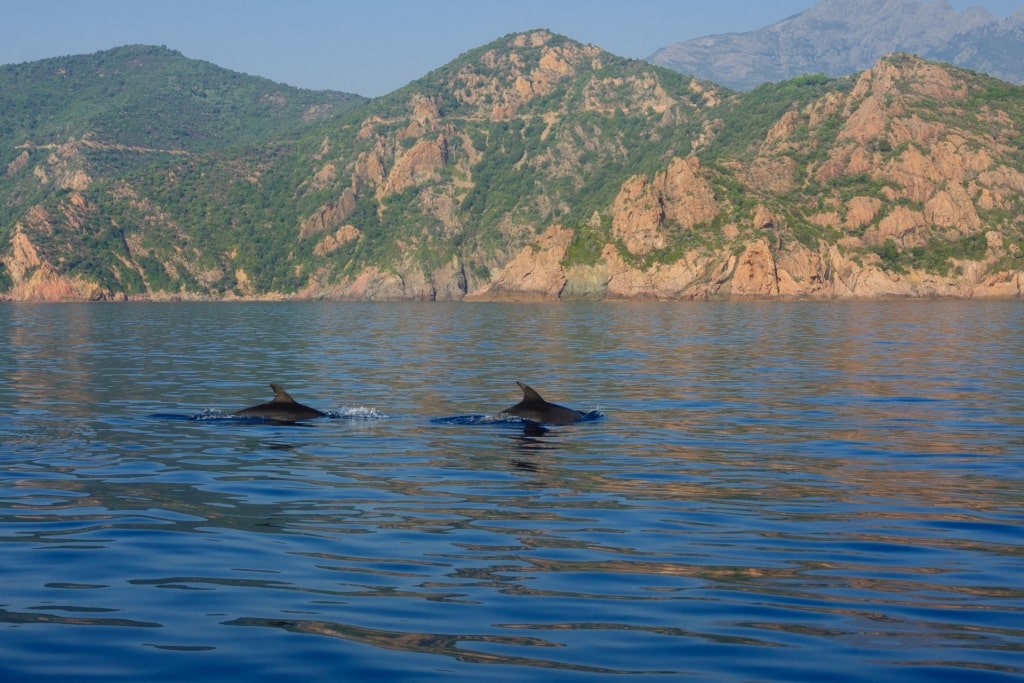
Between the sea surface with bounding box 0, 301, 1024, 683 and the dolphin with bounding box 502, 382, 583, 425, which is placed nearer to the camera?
the sea surface with bounding box 0, 301, 1024, 683

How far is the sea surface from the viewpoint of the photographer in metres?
10.4

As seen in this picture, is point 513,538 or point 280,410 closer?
point 513,538

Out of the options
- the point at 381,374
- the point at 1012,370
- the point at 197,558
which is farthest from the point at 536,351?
the point at 197,558

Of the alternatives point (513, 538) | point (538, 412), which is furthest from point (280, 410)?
point (513, 538)

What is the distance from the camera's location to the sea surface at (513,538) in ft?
34.1

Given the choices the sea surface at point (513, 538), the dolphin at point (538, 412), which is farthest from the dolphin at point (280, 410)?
the dolphin at point (538, 412)

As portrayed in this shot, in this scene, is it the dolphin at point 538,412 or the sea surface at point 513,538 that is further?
the dolphin at point 538,412

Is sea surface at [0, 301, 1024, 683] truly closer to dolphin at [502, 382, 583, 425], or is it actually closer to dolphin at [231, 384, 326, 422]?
dolphin at [502, 382, 583, 425]

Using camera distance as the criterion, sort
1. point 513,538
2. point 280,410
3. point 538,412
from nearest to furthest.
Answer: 1. point 513,538
2. point 538,412
3. point 280,410

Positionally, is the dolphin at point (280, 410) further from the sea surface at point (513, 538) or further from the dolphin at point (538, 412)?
the dolphin at point (538, 412)

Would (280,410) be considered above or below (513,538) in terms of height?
above

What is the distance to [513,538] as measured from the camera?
50.2ft

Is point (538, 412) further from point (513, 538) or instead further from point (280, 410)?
point (513, 538)

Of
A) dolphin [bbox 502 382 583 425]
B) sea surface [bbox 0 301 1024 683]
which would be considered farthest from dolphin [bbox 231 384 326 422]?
dolphin [bbox 502 382 583 425]
